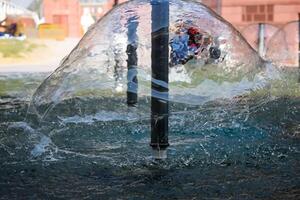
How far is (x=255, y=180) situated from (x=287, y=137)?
213cm

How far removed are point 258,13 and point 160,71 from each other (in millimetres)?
25941

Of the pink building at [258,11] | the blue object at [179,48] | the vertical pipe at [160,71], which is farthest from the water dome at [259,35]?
the vertical pipe at [160,71]

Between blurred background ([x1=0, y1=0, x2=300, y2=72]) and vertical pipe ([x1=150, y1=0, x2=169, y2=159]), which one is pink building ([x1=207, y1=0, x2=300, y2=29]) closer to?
blurred background ([x1=0, y1=0, x2=300, y2=72])

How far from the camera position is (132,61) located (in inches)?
300

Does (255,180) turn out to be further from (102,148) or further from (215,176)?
(102,148)

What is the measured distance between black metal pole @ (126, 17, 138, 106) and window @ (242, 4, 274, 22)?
2259 cm

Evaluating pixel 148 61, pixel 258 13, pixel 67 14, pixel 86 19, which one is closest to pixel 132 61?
pixel 148 61

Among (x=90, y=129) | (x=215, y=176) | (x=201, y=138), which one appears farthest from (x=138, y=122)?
(x=215, y=176)

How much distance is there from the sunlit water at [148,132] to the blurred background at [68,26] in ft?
33.8

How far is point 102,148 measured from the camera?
6.70 m

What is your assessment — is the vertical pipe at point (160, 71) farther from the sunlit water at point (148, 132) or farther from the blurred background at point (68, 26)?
the blurred background at point (68, 26)


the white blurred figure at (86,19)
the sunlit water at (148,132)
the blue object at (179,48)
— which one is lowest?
the sunlit water at (148,132)

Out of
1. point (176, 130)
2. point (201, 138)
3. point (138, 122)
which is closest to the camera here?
point (201, 138)

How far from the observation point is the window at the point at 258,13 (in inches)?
1207
